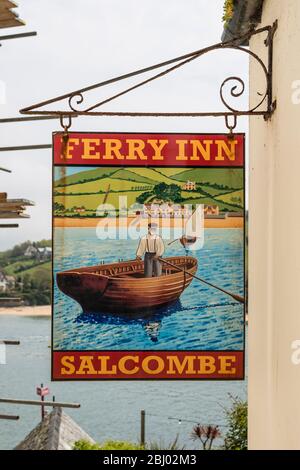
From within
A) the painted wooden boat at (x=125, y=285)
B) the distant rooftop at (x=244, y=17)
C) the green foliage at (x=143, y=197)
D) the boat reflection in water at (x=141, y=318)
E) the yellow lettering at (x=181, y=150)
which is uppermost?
Answer: the distant rooftop at (x=244, y=17)

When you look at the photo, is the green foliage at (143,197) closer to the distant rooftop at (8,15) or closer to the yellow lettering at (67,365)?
the yellow lettering at (67,365)

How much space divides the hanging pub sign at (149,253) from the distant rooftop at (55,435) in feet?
66.1

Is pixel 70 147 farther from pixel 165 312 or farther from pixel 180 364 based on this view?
pixel 180 364

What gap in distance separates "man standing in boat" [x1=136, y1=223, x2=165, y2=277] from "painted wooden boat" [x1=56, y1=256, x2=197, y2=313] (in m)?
0.05

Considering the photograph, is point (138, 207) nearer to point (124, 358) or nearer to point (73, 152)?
point (73, 152)

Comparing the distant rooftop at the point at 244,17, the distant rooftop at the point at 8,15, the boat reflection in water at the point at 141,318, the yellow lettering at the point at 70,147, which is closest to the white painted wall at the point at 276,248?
the distant rooftop at the point at 244,17

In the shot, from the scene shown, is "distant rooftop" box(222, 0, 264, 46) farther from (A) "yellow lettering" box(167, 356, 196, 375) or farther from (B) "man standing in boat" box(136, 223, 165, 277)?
(A) "yellow lettering" box(167, 356, 196, 375)

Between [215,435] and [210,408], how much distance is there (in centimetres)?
1153

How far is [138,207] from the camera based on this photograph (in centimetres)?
549

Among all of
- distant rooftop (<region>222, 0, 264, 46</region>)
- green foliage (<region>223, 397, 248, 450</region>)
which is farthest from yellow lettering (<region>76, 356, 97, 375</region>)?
green foliage (<region>223, 397, 248, 450</region>)

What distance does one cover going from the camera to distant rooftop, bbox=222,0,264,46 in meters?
5.77

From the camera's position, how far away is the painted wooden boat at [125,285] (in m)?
5.52

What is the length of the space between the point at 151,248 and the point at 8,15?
6.05 m
